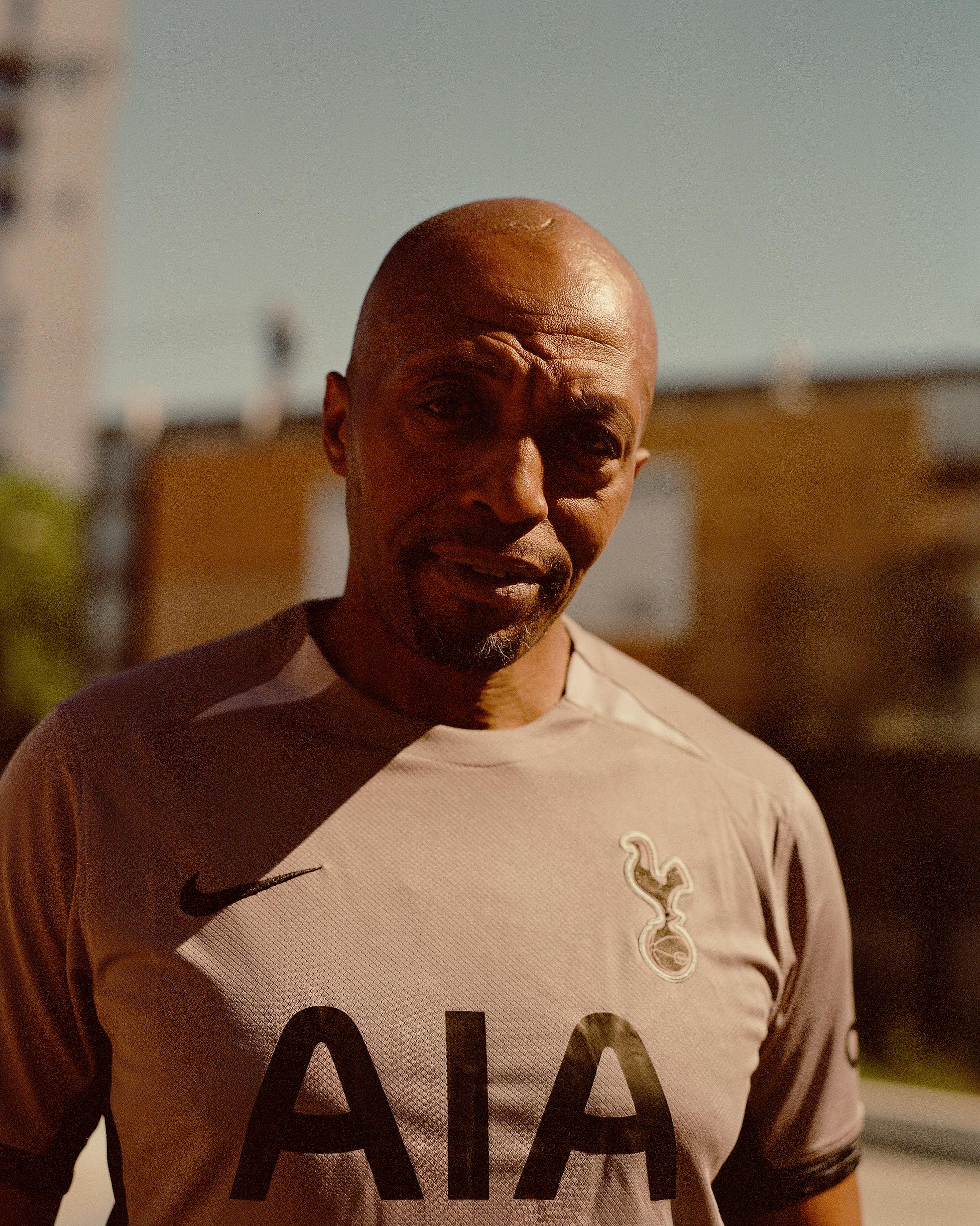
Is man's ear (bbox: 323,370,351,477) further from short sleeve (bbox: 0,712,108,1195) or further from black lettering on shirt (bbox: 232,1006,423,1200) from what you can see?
black lettering on shirt (bbox: 232,1006,423,1200)

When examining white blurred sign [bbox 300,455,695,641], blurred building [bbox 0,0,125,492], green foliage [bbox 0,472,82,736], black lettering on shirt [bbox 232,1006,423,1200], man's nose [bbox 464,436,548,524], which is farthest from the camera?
blurred building [bbox 0,0,125,492]

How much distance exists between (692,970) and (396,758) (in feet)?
1.46

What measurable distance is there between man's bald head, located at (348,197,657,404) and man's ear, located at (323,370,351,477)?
0.04 meters

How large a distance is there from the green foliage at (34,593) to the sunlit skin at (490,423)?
94.8 ft

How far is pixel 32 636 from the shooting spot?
30406 millimetres

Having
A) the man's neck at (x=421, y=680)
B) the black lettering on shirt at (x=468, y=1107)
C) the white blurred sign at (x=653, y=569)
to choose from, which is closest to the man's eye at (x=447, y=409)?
the man's neck at (x=421, y=680)

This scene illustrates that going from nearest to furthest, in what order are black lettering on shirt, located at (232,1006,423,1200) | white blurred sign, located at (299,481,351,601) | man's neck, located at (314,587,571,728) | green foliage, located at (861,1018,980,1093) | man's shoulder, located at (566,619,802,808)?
black lettering on shirt, located at (232,1006,423,1200) < man's neck, located at (314,587,571,728) < man's shoulder, located at (566,619,802,808) < green foliage, located at (861,1018,980,1093) < white blurred sign, located at (299,481,351,601)

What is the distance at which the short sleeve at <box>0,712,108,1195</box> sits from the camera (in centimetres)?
136

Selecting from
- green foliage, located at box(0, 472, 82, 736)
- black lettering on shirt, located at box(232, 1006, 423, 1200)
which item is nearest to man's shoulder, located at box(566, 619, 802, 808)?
black lettering on shirt, located at box(232, 1006, 423, 1200)

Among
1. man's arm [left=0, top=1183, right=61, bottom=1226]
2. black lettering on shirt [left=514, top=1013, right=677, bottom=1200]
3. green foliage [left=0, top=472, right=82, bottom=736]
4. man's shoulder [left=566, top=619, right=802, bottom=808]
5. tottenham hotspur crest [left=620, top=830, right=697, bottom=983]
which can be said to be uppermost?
man's shoulder [left=566, top=619, right=802, bottom=808]

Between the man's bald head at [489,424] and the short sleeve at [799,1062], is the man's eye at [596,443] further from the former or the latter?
the short sleeve at [799,1062]

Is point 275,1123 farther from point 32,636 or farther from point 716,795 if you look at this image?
point 32,636

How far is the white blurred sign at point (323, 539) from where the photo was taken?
16.5m

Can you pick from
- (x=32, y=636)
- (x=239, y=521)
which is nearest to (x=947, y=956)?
(x=239, y=521)
